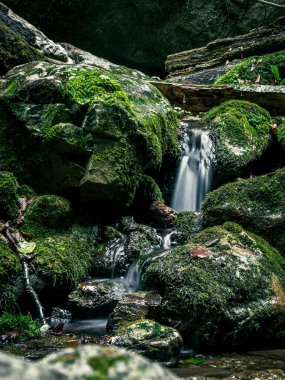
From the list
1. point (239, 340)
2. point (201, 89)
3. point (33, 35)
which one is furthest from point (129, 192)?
point (33, 35)

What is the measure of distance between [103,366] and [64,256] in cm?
447

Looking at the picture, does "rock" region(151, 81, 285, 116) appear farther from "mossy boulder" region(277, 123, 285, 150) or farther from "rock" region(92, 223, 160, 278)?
"rock" region(92, 223, 160, 278)

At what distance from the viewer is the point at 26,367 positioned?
798mm

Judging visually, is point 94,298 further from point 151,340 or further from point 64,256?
point 151,340

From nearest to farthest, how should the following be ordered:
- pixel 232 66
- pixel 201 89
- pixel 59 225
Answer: pixel 59 225 → pixel 201 89 → pixel 232 66

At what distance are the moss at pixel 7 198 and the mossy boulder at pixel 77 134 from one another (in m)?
0.66

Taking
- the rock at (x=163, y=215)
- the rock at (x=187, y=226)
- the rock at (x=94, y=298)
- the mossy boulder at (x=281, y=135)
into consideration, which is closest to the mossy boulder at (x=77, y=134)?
the rock at (x=163, y=215)

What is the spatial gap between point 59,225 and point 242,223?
2398mm

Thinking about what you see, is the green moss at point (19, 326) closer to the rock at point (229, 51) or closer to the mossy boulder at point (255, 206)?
the mossy boulder at point (255, 206)

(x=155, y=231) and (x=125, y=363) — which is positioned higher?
(x=155, y=231)

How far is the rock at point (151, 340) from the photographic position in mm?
3424

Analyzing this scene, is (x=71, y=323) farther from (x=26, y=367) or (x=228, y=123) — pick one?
(x=228, y=123)

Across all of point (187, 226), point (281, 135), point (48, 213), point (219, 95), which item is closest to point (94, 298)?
point (48, 213)

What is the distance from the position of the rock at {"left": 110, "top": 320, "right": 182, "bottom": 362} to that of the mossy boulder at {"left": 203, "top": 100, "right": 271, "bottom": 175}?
13.0 feet
